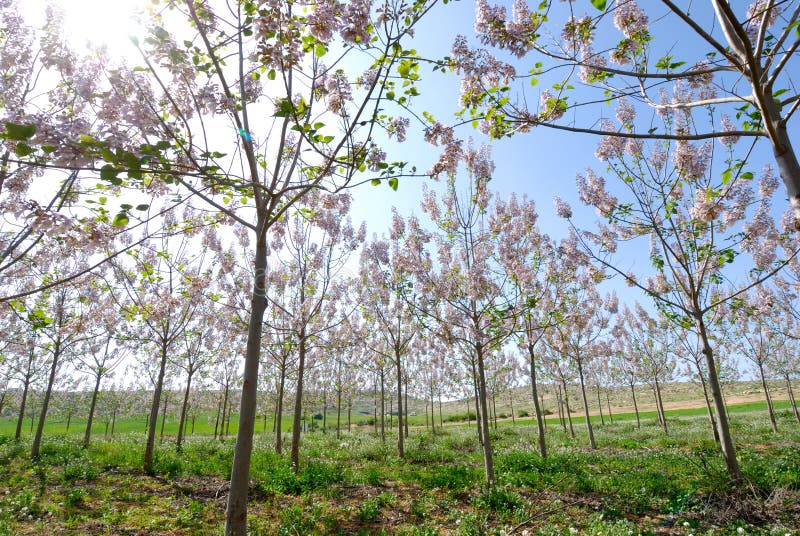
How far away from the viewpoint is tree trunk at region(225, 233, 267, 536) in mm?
3426

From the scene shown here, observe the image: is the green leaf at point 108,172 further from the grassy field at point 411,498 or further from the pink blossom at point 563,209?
the pink blossom at point 563,209

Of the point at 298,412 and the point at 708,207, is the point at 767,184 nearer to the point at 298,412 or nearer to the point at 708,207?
the point at 708,207

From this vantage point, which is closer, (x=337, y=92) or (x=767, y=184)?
(x=337, y=92)

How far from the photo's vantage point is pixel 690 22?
2.48m

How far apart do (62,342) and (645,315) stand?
93.4 ft

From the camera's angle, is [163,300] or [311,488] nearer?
[163,300]

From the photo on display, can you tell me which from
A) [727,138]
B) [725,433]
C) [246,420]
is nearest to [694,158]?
[727,138]

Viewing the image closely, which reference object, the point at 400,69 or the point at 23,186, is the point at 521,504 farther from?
the point at 23,186

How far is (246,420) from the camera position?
3.71 metres

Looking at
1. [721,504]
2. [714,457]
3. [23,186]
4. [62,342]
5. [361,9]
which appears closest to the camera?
[361,9]

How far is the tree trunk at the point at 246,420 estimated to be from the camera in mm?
3426

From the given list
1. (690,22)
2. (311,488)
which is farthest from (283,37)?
(311,488)

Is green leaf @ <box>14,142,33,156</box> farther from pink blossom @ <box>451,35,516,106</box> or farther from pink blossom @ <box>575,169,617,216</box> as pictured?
pink blossom @ <box>575,169,617,216</box>

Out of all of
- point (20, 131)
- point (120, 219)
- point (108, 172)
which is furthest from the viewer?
point (120, 219)
